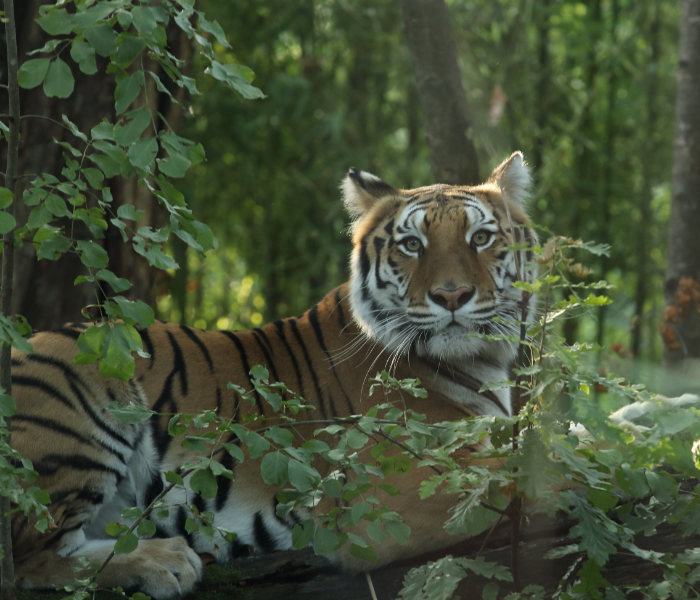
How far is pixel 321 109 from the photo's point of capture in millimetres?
7473

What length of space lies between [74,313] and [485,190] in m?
2.08

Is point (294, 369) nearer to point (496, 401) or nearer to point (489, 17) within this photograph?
point (496, 401)

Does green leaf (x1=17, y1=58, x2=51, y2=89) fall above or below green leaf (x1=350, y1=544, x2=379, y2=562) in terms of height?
above

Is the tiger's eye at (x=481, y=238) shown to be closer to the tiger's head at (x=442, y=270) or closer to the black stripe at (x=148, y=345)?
the tiger's head at (x=442, y=270)

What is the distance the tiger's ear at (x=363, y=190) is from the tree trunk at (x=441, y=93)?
81 centimetres

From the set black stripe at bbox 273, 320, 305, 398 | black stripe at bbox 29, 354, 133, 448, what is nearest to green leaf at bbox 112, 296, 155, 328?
black stripe at bbox 29, 354, 133, 448

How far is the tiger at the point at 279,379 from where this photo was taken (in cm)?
270

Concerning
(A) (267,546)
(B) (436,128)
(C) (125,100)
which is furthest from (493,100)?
(C) (125,100)

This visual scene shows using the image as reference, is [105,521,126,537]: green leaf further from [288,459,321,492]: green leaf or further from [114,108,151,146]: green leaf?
[114,108,151,146]: green leaf

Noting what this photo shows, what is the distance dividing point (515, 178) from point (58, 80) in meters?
1.98

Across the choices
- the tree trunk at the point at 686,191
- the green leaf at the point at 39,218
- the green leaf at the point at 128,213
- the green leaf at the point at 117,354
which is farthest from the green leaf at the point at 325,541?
the tree trunk at the point at 686,191

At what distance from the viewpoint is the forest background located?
23.2ft

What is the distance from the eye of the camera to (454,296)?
2959 millimetres

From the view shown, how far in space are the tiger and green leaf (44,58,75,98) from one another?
3.59ft
